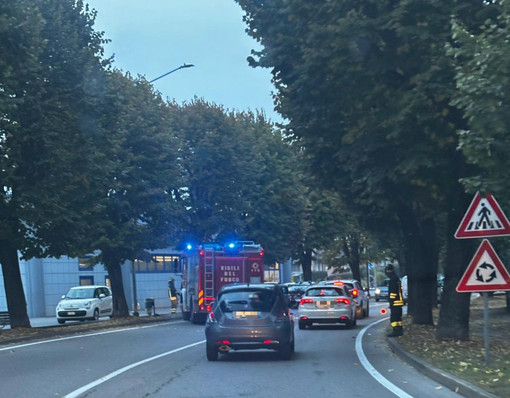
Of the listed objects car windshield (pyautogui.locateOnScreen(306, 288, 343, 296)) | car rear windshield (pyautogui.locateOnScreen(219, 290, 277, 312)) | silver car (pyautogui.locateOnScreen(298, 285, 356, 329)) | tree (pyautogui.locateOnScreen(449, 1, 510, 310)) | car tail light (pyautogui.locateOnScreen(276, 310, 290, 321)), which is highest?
tree (pyautogui.locateOnScreen(449, 1, 510, 310))

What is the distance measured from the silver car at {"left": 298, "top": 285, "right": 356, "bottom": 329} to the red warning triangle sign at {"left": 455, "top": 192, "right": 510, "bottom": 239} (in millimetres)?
15310

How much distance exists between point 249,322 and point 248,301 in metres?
0.50

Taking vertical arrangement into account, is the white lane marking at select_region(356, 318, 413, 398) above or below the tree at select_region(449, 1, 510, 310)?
below

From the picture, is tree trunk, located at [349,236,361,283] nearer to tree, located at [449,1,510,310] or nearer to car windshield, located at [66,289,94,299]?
car windshield, located at [66,289,94,299]

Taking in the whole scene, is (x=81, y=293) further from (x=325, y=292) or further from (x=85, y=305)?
(x=325, y=292)

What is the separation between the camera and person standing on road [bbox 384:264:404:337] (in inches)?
790

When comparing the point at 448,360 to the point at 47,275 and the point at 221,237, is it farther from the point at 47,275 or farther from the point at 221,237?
the point at 47,275

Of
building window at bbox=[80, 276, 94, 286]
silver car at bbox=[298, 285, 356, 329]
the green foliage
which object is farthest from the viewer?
building window at bbox=[80, 276, 94, 286]

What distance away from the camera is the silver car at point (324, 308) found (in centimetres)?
2802

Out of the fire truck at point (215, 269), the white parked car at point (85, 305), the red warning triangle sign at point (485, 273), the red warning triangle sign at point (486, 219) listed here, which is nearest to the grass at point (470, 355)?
the red warning triangle sign at point (485, 273)

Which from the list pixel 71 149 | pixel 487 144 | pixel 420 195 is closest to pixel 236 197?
pixel 71 149

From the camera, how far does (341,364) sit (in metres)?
15.8

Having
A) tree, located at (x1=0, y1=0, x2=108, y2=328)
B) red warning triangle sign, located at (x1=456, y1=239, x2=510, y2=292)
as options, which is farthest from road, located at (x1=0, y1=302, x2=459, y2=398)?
tree, located at (x1=0, y1=0, x2=108, y2=328)

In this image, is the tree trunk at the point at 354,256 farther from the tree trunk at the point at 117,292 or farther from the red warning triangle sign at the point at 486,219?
the red warning triangle sign at the point at 486,219
